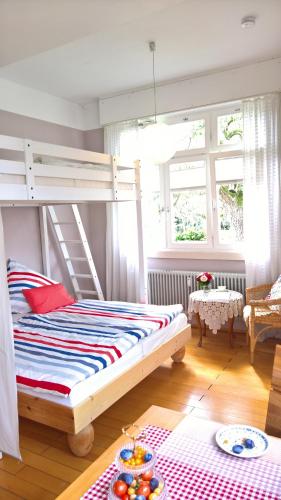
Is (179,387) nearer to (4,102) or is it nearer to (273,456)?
(273,456)

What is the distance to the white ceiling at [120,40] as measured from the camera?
6.93 feet

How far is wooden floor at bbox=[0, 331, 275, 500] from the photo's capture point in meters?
2.12

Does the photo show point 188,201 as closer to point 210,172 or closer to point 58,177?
point 210,172

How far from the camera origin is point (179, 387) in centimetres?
311

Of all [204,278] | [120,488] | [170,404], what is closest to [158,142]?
[204,278]

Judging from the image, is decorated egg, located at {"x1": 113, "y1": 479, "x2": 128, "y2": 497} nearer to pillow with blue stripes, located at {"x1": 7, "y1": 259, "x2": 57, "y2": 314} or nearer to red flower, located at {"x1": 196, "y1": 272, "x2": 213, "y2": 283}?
pillow with blue stripes, located at {"x1": 7, "y1": 259, "x2": 57, "y2": 314}

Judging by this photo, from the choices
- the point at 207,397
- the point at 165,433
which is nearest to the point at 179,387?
the point at 207,397

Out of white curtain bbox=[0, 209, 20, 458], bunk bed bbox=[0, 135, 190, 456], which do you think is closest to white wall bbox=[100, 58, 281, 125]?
bunk bed bbox=[0, 135, 190, 456]

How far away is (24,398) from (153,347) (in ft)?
3.61

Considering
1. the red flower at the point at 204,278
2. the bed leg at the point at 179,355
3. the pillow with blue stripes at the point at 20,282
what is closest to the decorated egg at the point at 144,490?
the bed leg at the point at 179,355

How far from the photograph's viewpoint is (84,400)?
89.4 inches

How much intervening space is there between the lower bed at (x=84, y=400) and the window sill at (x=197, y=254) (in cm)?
186

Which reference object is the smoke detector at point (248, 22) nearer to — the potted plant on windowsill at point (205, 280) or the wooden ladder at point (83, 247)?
the potted plant on windowsill at point (205, 280)

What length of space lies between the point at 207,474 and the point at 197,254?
3.38 meters
